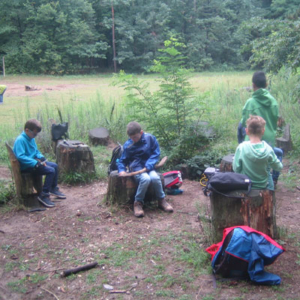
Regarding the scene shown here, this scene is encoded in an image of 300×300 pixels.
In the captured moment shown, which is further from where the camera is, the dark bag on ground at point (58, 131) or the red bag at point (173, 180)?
the dark bag on ground at point (58, 131)

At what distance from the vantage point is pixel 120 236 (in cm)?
449

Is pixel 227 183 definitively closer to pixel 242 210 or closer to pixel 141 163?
pixel 242 210

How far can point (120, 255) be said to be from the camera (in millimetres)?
3990

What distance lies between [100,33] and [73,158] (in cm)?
3746

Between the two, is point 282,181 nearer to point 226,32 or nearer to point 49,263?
point 49,263

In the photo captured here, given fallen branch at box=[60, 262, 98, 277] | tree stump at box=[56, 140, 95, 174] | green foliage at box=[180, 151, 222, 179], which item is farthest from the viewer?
green foliage at box=[180, 151, 222, 179]

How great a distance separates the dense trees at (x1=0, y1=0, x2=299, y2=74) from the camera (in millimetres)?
36281

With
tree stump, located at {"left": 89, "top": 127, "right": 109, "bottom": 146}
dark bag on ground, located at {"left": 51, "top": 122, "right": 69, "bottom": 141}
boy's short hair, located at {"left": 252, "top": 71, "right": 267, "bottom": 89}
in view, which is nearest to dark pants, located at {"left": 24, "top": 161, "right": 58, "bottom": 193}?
dark bag on ground, located at {"left": 51, "top": 122, "right": 69, "bottom": 141}

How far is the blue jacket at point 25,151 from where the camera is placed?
5367 millimetres

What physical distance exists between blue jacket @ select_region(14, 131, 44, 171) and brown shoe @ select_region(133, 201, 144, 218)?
1.65 meters

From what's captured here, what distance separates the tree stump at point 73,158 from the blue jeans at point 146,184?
76.9 inches

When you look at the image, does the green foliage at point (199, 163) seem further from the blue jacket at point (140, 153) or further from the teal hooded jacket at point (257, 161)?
the teal hooded jacket at point (257, 161)

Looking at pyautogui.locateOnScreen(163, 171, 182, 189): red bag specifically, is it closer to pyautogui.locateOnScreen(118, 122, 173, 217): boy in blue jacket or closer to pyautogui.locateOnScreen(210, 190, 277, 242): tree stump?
pyautogui.locateOnScreen(118, 122, 173, 217): boy in blue jacket

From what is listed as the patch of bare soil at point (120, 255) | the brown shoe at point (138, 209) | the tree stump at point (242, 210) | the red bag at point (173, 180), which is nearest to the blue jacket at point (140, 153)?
the brown shoe at point (138, 209)
